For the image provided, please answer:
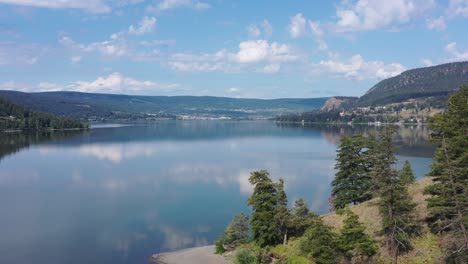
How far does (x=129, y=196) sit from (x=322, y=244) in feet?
127

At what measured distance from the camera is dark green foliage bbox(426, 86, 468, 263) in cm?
2330

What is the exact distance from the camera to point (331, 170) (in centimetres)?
8238

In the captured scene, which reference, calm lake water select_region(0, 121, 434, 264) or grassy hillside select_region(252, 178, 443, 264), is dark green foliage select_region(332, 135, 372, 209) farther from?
calm lake water select_region(0, 121, 434, 264)

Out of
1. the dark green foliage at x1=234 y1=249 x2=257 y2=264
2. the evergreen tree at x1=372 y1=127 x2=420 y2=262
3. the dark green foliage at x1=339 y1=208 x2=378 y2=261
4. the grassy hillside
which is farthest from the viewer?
the dark green foliage at x1=234 y1=249 x2=257 y2=264

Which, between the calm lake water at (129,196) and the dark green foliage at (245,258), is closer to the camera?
the dark green foliage at (245,258)

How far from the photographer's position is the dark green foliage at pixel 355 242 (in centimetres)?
2862

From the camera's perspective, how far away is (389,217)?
91.9 ft

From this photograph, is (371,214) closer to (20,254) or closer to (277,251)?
(277,251)

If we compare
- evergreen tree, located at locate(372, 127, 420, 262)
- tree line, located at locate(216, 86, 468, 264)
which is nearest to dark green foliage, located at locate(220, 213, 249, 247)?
tree line, located at locate(216, 86, 468, 264)

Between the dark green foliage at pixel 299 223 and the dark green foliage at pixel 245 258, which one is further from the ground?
the dark green foliage at pixel 299 223

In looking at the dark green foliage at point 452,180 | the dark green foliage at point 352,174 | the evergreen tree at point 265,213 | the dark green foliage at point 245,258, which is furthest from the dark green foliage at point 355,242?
the dark green foliage at point 352,174

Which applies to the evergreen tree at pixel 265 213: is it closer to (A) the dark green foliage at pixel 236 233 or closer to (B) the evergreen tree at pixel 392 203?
(A) the dark green foliage at pixel 236 233

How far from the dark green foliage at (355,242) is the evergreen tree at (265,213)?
6.69 meters

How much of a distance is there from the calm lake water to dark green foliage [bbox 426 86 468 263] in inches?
838
